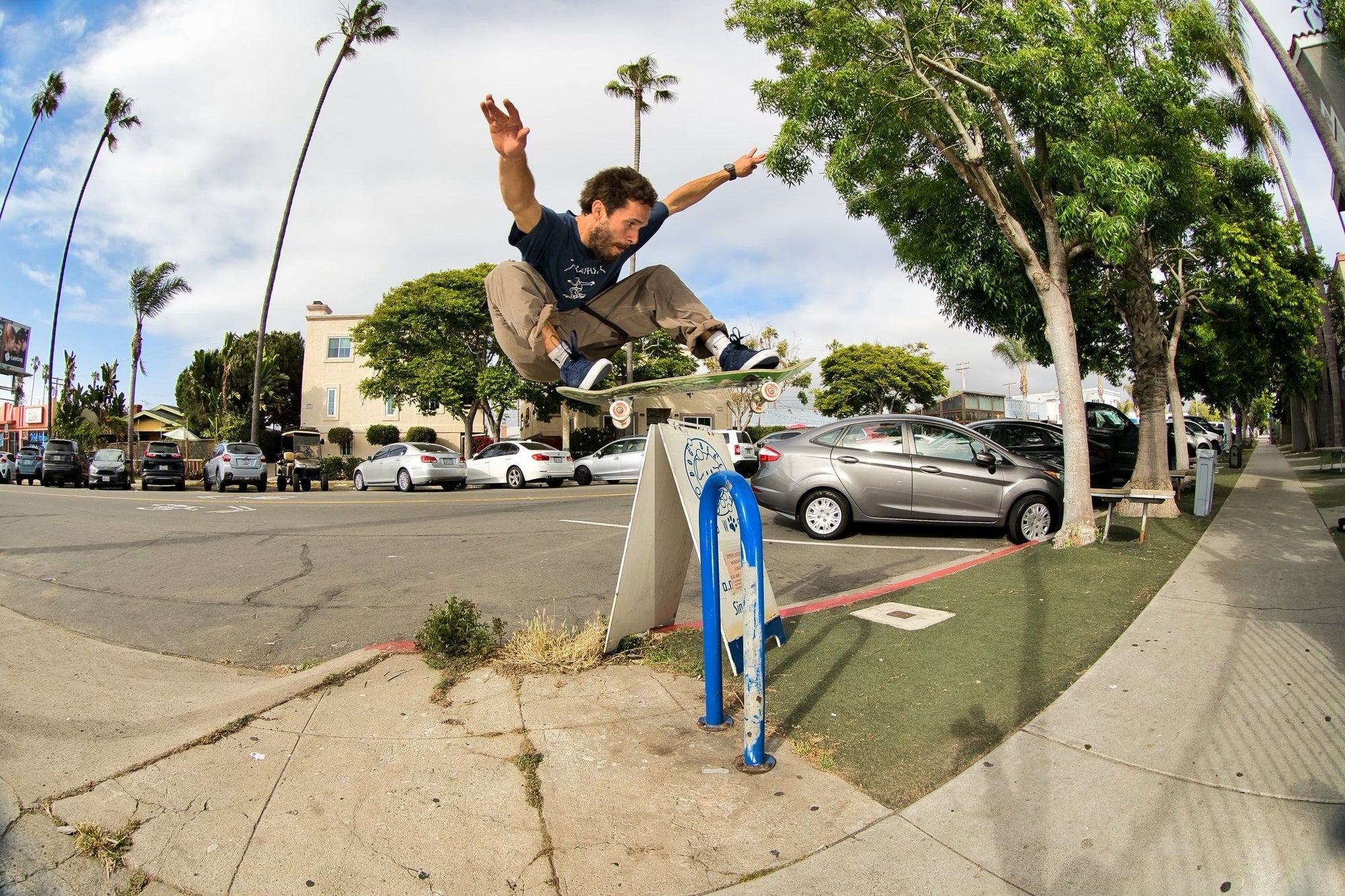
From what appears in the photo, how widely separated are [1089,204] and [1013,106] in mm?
1413

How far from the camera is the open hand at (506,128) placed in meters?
2.91

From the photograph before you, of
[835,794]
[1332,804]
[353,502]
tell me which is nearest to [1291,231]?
[1332,804]

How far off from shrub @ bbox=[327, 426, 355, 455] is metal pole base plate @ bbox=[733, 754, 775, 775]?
4058cm

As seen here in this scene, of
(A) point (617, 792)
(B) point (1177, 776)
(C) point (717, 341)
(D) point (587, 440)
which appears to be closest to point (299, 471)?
(D) point (587, 440)

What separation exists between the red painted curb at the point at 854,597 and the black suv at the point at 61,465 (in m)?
32.2

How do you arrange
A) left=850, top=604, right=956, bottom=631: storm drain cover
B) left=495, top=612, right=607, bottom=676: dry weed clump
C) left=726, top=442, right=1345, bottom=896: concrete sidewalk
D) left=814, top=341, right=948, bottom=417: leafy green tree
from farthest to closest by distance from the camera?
left=814, top=341, right=948, bottom=417: leafy green tree
left=850, top=604, right=956, bottom=631: storm drain cover
left=495, top=612, right=607, bottom=676: dry weed clump
left=726, top=442, right=1345, bottom=896: concrete sidewalk

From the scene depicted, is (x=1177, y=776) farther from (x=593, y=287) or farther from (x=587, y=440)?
(x=587, y=440)

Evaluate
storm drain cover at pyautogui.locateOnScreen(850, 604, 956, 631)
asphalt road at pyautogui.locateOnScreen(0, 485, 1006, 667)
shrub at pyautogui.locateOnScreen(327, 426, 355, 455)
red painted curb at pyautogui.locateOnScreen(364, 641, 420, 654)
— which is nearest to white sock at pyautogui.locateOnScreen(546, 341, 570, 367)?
red painted curb at pyautogui.locateOnScreen(364, 641, 420, 654)

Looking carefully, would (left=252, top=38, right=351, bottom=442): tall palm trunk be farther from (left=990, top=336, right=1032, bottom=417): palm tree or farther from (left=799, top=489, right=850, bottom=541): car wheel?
(left=990, top=336, right=1032, bottom=417): palm tree

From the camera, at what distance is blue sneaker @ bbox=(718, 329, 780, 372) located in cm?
346

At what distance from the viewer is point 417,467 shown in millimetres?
21172

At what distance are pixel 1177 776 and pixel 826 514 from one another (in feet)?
22.2

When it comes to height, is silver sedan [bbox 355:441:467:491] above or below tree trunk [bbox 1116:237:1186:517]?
below

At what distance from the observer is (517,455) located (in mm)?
22250
